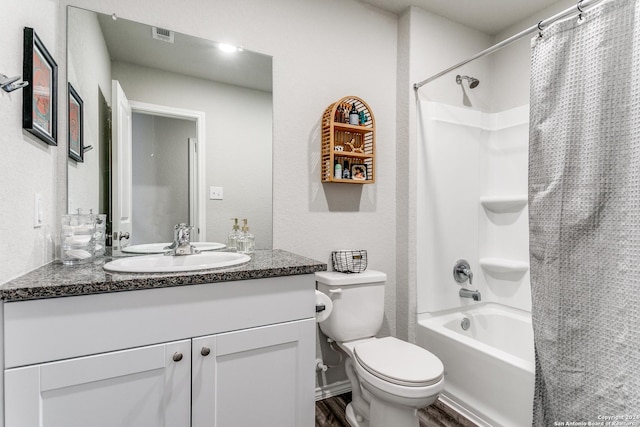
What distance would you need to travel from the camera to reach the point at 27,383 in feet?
3.00

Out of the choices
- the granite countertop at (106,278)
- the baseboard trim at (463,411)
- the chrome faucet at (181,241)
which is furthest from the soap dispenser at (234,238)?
the baseboard trim at (463,411)

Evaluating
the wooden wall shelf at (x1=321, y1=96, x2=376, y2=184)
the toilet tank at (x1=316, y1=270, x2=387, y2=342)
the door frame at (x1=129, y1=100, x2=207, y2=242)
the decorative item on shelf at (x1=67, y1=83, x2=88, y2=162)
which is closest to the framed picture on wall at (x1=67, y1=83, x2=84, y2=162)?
the decorative item on shelf at (x1=67, y1=83, x2=88, y2=162)

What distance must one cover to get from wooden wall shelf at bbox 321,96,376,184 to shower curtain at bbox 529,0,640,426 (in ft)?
2.98

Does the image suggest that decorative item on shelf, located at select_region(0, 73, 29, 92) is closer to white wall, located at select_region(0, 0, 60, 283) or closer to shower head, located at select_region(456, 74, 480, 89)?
white wall, located at select_region(0, 0, 60, 283)

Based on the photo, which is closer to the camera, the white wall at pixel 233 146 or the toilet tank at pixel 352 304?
the white wall at pixel 233 146

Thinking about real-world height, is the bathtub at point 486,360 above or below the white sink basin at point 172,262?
below

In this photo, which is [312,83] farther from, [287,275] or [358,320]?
[358,320]

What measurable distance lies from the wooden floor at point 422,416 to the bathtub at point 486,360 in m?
0.06

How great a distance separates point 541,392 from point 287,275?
1.18m

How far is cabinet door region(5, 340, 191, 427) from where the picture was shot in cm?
92

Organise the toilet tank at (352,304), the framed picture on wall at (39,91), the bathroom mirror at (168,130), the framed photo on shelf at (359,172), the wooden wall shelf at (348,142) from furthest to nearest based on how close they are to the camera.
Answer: the framed photo on shelf at (359,172)
the wooden wall shelf at (348,142)
the toilet tank at (352,304)
the bathroom mirror at (168,130)
the framed picture on wall at (39,91)

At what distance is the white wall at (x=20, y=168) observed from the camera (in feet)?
3.15

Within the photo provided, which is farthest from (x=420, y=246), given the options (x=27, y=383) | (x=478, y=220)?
(x=27, y=383)

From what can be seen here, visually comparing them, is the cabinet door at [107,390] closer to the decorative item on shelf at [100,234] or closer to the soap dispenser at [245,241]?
the decorative item on shelf at [100,234]
